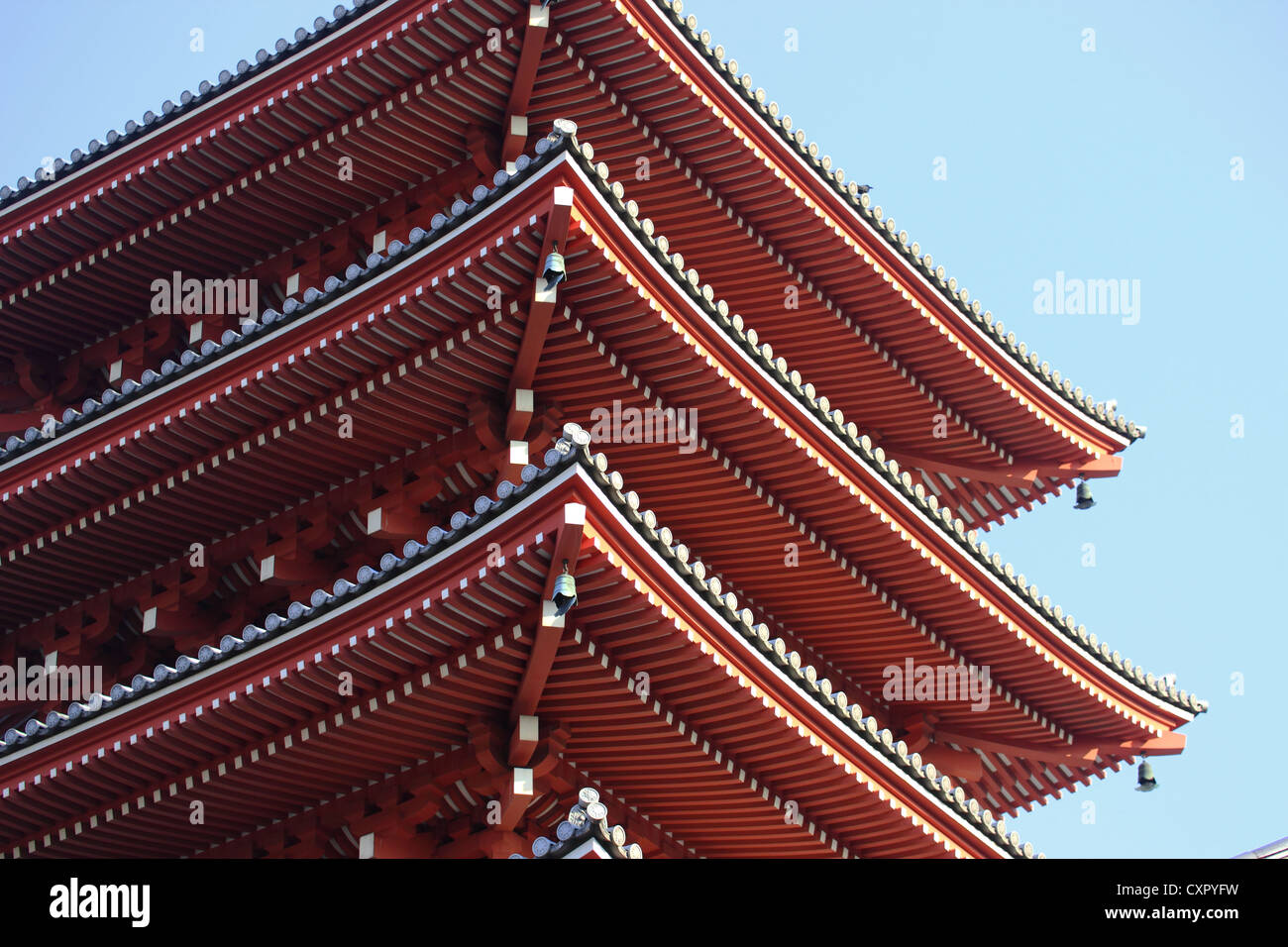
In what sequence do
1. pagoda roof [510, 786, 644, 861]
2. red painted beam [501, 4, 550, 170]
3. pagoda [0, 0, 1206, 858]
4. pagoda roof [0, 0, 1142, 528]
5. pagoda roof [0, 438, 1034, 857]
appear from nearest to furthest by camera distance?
pagoda roof [510, 786, 644, 861] → pagoda roof [0, 438, 1034, 857] → pagoda [0, 0, 1206, 858] → red painted beam [501, 4, 550, 170] → pagoda roof [0, 0, 1142, 528]

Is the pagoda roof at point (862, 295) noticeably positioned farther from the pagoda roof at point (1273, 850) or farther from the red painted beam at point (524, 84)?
the pagoda roof at point (1273, 850)

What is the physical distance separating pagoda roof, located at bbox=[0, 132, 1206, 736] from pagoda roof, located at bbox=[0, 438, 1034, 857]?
2.75 meters

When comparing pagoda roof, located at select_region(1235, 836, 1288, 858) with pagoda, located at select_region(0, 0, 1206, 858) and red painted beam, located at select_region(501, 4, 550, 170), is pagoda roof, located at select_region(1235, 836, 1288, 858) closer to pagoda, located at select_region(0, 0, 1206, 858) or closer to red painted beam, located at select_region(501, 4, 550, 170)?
pagoda, located at select_region(0, 0, 1206, 858)

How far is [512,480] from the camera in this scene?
15.2 m

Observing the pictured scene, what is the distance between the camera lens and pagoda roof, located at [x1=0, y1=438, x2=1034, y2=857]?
12742 mm

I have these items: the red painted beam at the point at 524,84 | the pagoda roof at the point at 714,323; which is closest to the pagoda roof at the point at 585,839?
the pagoda roof at the point at 714,323

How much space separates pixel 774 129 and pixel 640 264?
370 centimetres

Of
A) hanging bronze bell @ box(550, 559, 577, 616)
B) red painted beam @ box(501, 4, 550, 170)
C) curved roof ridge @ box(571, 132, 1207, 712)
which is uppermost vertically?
red painted beam @ box(501, 4, 550, 170)

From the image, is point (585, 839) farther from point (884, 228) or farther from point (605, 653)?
point (884, 228)

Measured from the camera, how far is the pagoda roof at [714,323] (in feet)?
47.6

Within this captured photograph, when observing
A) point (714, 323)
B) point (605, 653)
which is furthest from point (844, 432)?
point (605, 653)

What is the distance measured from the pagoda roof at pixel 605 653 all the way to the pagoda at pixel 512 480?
0.15ft

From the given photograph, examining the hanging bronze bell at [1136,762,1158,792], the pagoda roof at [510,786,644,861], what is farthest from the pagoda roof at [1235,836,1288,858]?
the pagoda roof at [510,786,644,861]

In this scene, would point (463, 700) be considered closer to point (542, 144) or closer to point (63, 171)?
point (542, 144)
